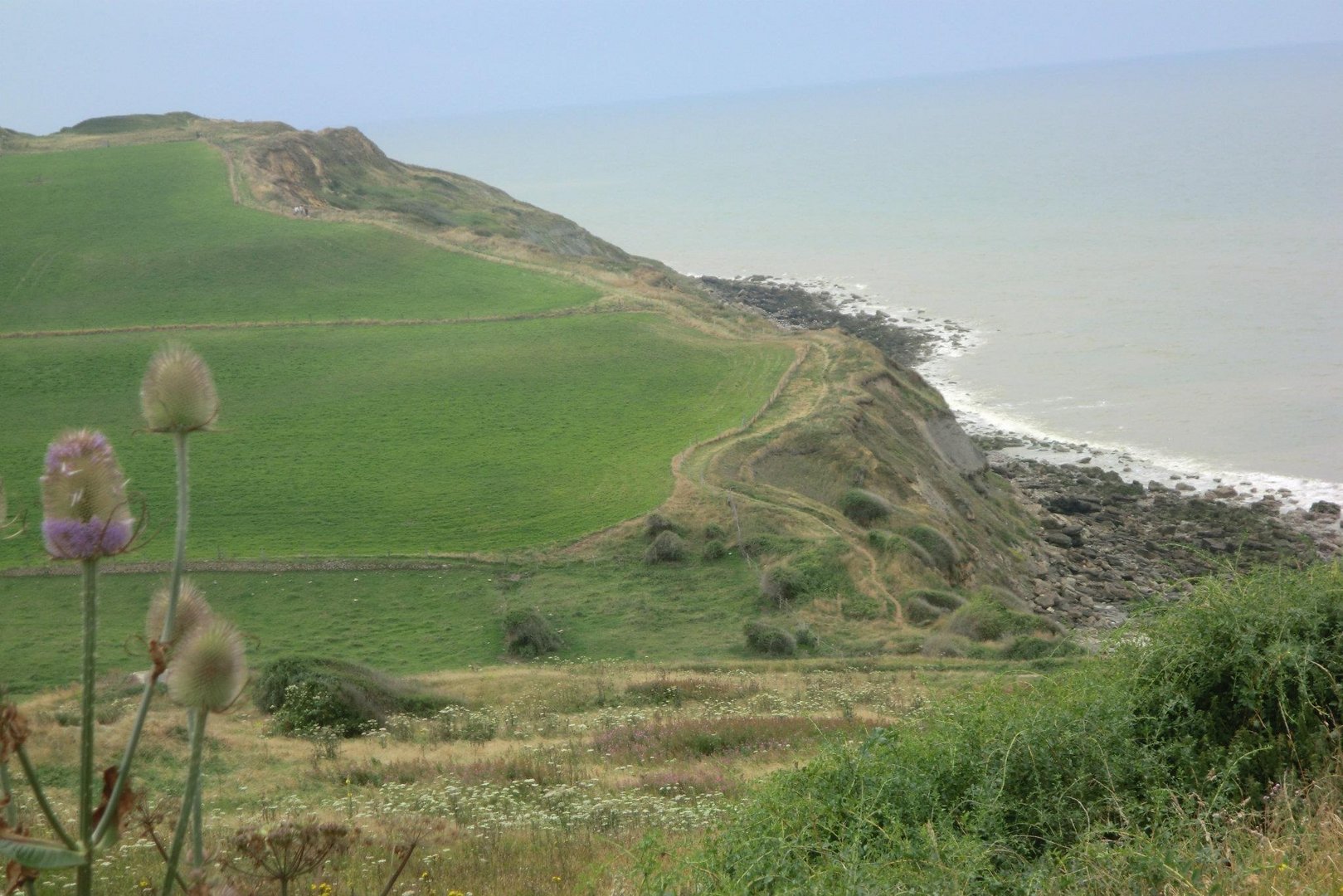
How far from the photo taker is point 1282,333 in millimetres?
68188

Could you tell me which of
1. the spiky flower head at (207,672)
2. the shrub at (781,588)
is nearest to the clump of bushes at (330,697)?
the shrub at (781,588)

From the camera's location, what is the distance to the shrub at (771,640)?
26.6 metres

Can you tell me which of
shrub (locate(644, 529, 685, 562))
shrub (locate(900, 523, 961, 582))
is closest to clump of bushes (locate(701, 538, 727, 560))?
shrub (locate(644, 529, 685, 562))

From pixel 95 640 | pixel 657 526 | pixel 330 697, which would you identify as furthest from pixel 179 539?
pixel 657 526

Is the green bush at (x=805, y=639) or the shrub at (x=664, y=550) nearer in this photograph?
the green bush at (x=805, y=639)

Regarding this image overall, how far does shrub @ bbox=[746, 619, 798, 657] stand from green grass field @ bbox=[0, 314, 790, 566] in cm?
799

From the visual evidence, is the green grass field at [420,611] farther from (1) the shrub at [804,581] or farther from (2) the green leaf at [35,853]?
(2) the green leaf at [35,853]

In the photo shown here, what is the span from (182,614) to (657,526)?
93.0ft

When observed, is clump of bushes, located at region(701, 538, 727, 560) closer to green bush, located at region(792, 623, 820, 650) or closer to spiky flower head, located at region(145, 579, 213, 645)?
green bush, located at region(792, 623, 820, 650)

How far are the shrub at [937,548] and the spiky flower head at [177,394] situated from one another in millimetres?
29558

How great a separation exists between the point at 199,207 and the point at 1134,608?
213 ft

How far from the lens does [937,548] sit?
3344 cm

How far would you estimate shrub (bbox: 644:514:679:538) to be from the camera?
107ft

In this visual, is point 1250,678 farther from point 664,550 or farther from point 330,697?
point 664,550
